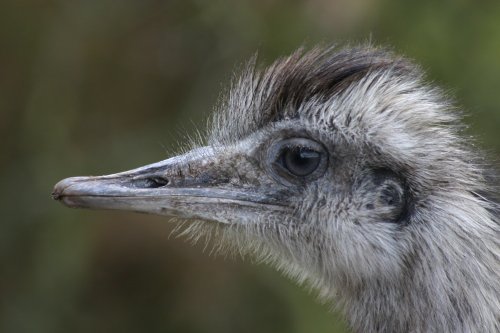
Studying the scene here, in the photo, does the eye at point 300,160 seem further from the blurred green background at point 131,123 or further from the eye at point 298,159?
the blurred green background at point 131,123

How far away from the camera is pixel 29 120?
22.7 ft

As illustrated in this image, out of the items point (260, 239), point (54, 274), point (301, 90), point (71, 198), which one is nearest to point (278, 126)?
point (301, 90)

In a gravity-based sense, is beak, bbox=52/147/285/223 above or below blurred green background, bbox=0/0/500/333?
below

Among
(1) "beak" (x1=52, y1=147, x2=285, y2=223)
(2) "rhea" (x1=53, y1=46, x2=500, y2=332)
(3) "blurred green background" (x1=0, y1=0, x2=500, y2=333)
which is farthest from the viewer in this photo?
(3) "blurred green background" (x1=0, y1=0, x2=500, y2=333)

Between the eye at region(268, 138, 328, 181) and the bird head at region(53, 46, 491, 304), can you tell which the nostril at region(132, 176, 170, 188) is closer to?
the bird head at region(53, 46, 491, 304)

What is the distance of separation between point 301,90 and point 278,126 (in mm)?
155

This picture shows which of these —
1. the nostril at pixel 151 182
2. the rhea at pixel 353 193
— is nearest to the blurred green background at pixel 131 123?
the rhea at pixel 353 193

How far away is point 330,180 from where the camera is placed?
3975 millimetres

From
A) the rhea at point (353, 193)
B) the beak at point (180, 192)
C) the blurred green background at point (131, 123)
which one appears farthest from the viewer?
the blurred green background at point (131, 123)

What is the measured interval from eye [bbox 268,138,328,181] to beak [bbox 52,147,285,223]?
9 centimetres

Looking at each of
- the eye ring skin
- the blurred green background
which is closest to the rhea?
the eye ring skin

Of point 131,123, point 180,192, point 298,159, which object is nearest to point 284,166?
point 298,159

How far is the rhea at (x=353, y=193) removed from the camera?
3.71 m

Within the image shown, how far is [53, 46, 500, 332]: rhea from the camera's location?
3705 mm
